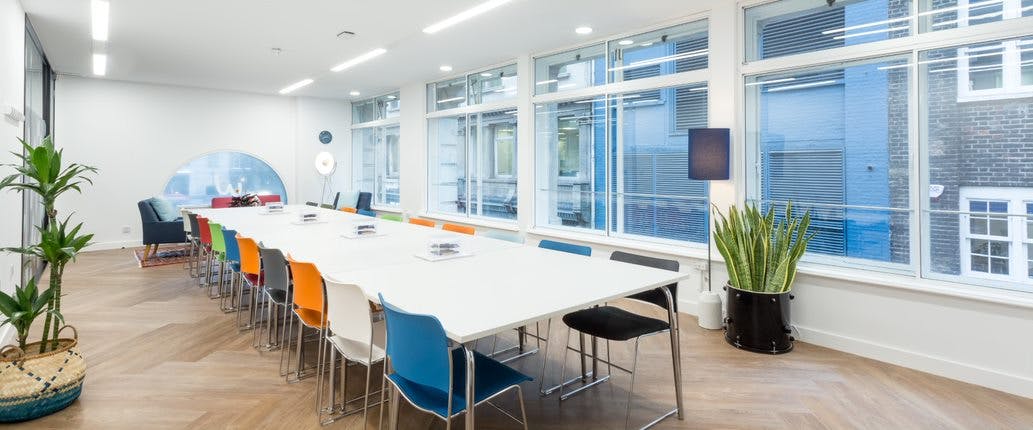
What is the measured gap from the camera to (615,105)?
5.61 m

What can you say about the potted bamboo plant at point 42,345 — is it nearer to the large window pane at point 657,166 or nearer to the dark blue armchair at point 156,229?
the large window pane at point 657,166

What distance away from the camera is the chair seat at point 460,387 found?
6.42 ft

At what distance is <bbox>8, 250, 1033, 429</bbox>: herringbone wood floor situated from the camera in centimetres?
271

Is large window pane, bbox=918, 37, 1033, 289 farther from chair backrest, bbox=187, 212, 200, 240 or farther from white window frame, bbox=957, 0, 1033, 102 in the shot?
chair backrest, bbox=187, 212, 200, 240

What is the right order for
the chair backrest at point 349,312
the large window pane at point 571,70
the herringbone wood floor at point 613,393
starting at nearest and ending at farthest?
the chair backrest at point 349,312 < the herringbone wood floor at point 613,393 < the large window pane at point 571,70

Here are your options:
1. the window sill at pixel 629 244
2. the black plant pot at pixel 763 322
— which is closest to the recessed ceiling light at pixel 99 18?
the window sill at pixel 629 244

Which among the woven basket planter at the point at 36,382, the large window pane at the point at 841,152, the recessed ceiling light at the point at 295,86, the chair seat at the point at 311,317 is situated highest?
the recessed ceiling light at the point at 295,86

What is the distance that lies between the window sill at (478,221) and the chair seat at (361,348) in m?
4.21

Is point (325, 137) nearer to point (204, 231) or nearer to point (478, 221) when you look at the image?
point (478, 221)

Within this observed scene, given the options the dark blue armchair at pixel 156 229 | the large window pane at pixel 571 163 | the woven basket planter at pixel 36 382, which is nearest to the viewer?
the woven basket planter at pixel 36 382

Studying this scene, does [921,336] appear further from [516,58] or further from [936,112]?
[516,58]

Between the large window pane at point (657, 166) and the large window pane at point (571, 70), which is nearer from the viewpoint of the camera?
the large window pane at point (657, 166)

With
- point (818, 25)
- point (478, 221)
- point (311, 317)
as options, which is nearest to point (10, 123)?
point (311, 317)

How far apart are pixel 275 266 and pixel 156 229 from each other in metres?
5.30
